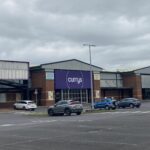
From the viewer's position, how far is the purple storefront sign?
75438 mm

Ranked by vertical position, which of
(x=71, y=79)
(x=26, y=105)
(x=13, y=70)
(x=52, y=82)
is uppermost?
(x=13, y=70)

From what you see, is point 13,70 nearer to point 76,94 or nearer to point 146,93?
point 76,94

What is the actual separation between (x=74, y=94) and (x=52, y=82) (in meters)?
6.16

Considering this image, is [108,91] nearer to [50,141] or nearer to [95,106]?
[95,106]

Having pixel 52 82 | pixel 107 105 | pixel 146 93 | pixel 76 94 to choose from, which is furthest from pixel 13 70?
pixel 146 93

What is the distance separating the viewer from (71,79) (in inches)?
3056

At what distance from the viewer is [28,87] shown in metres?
71.6

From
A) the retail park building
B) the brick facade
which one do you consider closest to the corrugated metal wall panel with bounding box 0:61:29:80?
the retail park building

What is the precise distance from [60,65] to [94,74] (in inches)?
362

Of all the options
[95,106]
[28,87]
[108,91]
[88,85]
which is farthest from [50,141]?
[108,91]

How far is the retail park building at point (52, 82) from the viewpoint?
69.6 m

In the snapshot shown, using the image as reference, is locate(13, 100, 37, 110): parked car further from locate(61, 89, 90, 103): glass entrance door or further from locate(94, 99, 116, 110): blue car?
locate(61, 89, 90, 103): glass entrance door

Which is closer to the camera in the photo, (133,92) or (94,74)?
(94,74)

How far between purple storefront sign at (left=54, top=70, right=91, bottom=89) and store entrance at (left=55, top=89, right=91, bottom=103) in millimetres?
924
